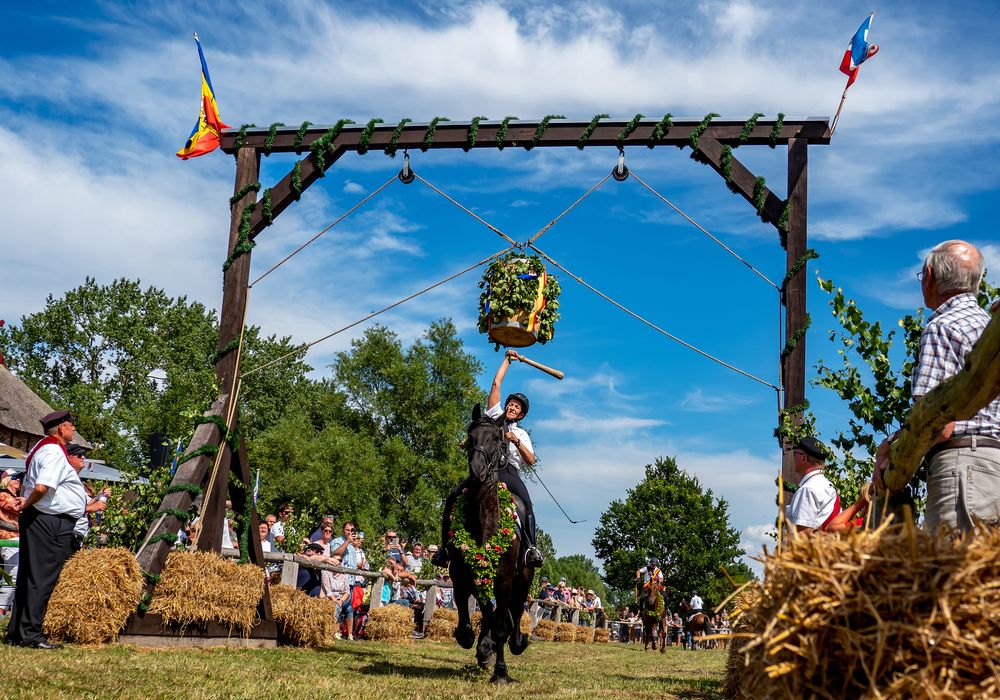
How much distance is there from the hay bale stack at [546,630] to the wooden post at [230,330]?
50.6 ft

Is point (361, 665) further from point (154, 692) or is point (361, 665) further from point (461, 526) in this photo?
point (154, 692)

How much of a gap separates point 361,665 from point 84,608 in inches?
104

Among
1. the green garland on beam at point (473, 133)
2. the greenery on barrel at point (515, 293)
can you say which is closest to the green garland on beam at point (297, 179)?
the green garland on beam at point (473, 133)


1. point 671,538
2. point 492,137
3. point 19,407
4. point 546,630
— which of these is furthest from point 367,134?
point 671,538

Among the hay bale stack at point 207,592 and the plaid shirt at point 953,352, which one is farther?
the hay bale stack at point 207,592

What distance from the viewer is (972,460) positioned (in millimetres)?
3480

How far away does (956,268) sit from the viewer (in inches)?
150

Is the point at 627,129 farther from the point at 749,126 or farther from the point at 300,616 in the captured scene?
the point at 300,616

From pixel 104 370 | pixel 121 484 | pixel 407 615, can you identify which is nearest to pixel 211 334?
pixel 104 370

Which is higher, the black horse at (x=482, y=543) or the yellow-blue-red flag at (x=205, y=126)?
the yellow-blue-red flag at (x=205, y=126)

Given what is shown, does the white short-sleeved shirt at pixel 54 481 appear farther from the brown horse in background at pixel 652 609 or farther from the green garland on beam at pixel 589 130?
the brown horse in background at pixel 652 609

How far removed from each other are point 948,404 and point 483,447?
5.74 m

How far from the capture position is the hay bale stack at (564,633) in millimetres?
24906

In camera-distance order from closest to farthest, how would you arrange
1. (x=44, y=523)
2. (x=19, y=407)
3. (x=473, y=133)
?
1. (x=44, y=523)
2. (x=473, y=133)
3. (x=19, y=407)
